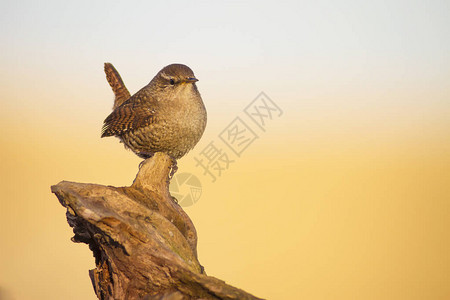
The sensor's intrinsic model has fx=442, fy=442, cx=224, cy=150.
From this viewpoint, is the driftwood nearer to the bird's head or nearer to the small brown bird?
the small brown bird

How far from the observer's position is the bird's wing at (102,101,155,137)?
169 inches

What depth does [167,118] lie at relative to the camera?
13.8ft

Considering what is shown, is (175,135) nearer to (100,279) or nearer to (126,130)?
(126,130)

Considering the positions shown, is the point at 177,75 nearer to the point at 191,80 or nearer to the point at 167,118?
the point at 191,80

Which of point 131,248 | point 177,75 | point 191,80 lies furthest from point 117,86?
point 131,248

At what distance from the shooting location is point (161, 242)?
286 centimetres

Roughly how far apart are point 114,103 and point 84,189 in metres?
2.64

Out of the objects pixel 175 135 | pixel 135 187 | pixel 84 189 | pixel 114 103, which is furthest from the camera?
pixel 114 103

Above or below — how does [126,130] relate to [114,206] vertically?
above

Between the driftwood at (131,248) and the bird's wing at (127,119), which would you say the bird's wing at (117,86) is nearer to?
the bird's wing at (127,119)

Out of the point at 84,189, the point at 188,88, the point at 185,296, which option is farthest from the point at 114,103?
the point at 185,296

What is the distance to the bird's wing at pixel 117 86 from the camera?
5.44 m

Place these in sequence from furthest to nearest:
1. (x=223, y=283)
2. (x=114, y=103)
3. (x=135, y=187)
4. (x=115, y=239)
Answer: (x=114, y=103), (x=135, y=187), (x=115, y=239), (x=223, y=283)

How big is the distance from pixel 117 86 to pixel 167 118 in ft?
5.21
